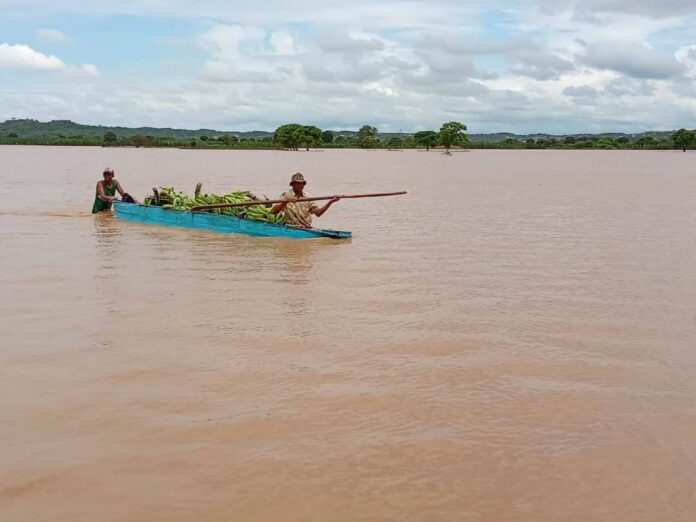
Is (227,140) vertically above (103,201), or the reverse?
(227,140)

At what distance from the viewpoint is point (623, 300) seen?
7.81 meters

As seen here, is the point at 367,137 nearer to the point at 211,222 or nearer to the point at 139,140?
the point at 139,140

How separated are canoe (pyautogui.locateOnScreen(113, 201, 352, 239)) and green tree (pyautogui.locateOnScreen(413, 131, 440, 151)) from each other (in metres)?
91.7

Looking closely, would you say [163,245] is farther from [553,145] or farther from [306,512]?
[553,145]

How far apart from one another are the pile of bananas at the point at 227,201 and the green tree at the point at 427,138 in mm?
91672

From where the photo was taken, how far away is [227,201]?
12.7 meters

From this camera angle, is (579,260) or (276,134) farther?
(276,134)

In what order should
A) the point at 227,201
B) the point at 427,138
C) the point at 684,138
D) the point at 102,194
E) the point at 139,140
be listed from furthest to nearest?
the point at 427,138, the point at 684,138, the point at 139,140, the point at 102,194, the point at 227,201

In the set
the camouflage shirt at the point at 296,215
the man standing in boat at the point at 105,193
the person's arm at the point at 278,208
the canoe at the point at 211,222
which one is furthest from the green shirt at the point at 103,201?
the camouflage shirt at the point at 296,215

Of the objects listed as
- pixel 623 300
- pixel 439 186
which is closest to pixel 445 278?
pixel 623 300

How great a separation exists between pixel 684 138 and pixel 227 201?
96222 millimetres

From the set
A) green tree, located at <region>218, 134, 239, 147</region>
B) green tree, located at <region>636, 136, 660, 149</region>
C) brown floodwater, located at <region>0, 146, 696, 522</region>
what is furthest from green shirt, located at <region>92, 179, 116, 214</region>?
green tree, located at <region>636, 136, 660, 149</region>

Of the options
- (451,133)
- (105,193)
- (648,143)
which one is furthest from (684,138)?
(105,193)

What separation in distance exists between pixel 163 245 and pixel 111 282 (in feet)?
9.61
